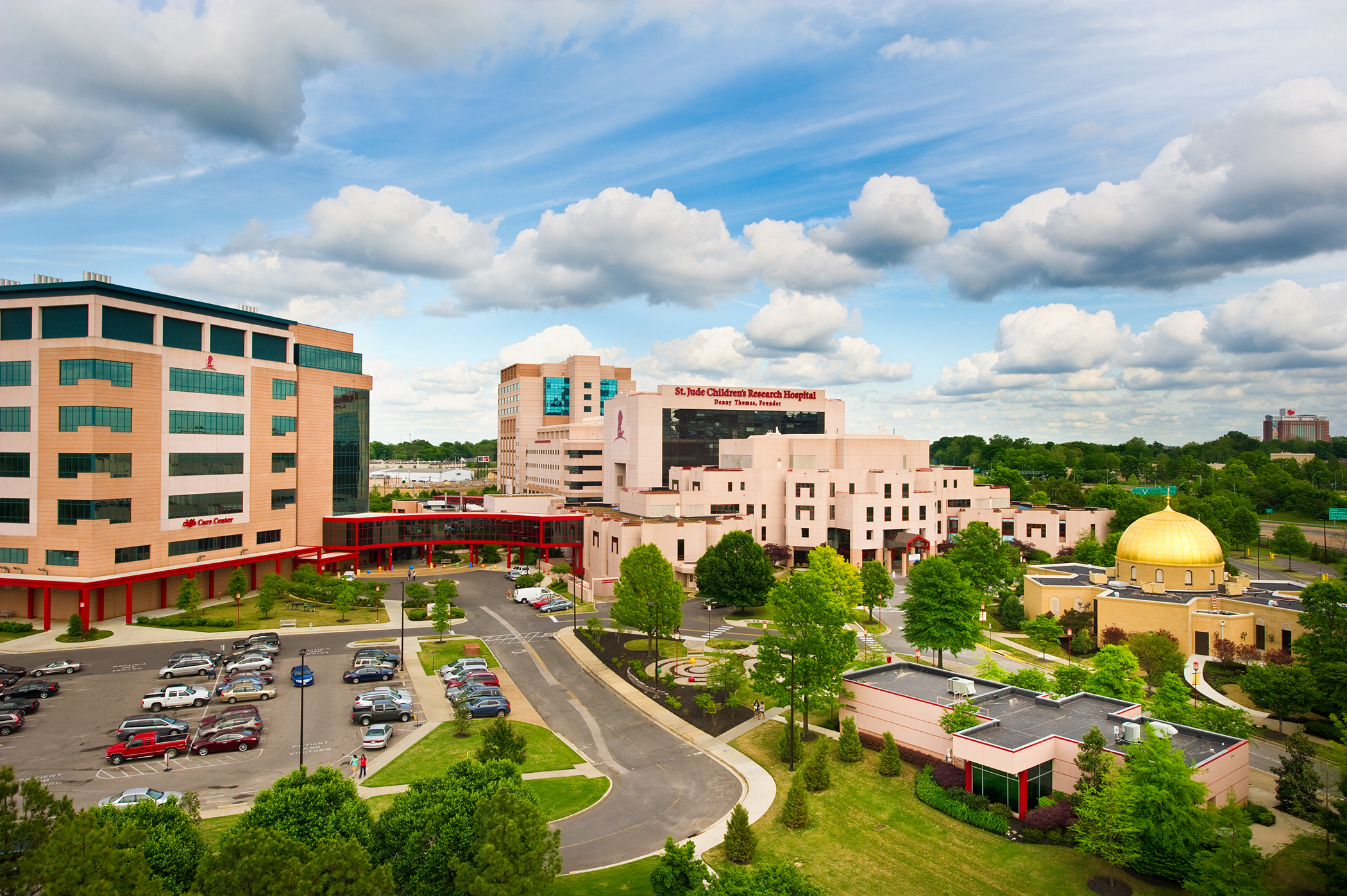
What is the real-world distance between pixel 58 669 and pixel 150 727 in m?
19.3

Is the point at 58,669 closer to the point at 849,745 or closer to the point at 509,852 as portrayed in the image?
the point at 509,852

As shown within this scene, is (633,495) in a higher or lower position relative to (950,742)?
higher

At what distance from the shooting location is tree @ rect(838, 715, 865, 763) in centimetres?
4166

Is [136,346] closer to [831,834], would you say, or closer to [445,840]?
[445,840]

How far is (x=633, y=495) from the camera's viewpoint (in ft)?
341

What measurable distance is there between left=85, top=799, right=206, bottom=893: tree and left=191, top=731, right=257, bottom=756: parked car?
1936cm

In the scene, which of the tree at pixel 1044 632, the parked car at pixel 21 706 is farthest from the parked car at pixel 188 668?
the tree at pixel 1044 632

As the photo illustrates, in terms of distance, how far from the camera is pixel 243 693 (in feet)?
165

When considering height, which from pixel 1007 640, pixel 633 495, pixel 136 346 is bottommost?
pixel 1007 640

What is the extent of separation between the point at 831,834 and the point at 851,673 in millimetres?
14682

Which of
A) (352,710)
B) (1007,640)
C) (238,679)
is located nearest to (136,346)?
(238,679)

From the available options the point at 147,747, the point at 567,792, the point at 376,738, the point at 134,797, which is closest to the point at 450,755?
the point at 376,738

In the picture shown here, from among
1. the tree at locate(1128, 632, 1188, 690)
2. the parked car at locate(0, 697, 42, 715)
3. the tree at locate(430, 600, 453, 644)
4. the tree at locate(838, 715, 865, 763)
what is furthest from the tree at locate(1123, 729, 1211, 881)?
the parked car at locate(0, 697, 42, 715)

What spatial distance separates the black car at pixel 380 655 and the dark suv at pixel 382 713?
10.4 meters
